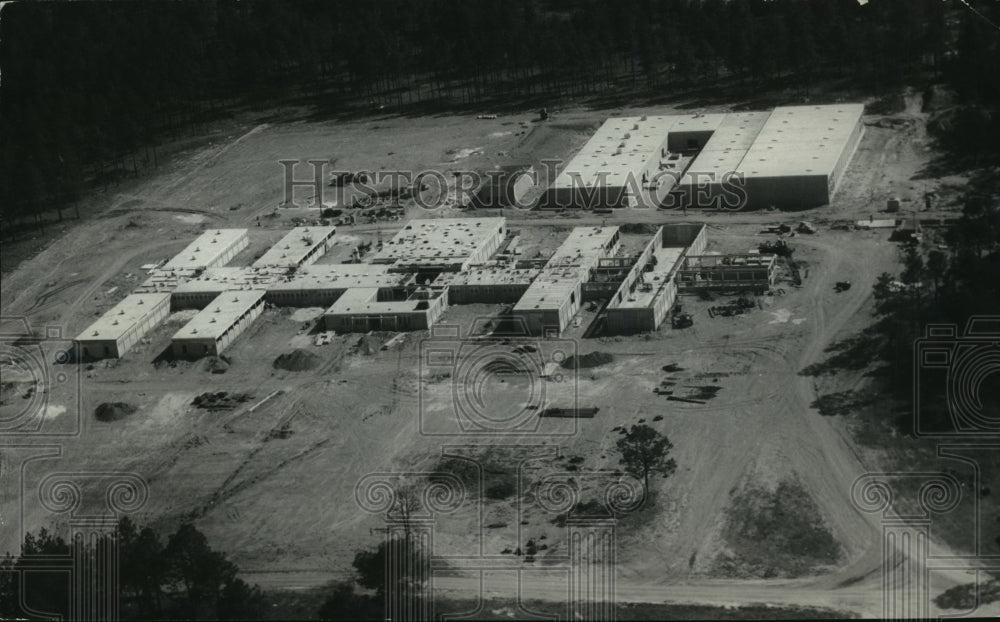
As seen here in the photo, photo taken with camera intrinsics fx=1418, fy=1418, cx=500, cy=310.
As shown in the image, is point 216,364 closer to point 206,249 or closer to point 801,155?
point 206,249

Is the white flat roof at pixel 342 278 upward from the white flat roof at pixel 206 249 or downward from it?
downward

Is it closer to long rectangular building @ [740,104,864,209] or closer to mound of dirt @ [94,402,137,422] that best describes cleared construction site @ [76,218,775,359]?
mound of dirt @ [94,402,137,422]

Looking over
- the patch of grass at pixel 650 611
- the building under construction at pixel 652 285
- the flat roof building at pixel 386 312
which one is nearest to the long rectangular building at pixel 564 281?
the building under construction at pixel 652 285

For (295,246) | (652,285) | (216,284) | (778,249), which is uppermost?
(778,249)

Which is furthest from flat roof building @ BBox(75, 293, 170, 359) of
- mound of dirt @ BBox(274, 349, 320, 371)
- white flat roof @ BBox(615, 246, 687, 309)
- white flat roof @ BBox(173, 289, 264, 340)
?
white flat roof @ BBox(615, 246, 687, 309)

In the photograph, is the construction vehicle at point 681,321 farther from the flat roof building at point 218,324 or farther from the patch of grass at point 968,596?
the patch of grass at point 968,596

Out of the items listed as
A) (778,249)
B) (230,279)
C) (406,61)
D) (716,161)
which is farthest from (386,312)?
(406,61)

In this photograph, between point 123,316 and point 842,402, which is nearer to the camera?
point 842,402
